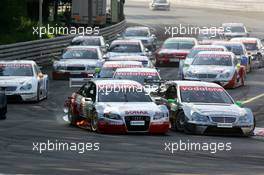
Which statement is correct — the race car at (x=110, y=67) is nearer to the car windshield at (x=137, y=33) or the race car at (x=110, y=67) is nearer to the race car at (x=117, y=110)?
the race car at (x=117, y=110)

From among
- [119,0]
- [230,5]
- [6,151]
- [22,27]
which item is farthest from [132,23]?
[6,151]

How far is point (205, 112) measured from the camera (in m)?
22.3

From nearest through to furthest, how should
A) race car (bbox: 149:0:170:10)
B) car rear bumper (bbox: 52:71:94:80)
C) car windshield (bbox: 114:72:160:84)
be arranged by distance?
car windshield (bbox: 114:72:160:84) → car rear bumper (bbox: 52:71:94:80) → race car (bbox: 149:0:170:10)

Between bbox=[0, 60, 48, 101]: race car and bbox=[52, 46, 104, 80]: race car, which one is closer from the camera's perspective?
bbox=[0, 60, 48, 101]: race car

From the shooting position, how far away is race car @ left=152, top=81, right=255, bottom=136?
22188mm

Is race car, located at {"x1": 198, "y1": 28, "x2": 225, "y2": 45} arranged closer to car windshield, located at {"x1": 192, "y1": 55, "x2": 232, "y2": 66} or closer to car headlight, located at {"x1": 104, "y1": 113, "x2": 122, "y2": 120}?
car windshield, located at {"x1": 192, "y1": 55, "x2": 232, "y2": 66}

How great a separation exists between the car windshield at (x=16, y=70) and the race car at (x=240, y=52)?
Result: 14.1m

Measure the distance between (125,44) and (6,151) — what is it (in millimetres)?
26571

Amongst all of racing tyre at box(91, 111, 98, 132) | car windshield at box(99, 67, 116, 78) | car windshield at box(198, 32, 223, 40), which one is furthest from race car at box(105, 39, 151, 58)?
racing tyre at box(91, 111, 98, 132)

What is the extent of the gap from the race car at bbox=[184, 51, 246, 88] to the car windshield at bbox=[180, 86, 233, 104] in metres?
11.2

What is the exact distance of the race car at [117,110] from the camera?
21.3 m

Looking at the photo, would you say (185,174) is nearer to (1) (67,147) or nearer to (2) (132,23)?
(1) (67,147)

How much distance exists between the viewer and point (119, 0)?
7681 cm

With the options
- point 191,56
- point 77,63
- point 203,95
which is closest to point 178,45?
point 191,56
